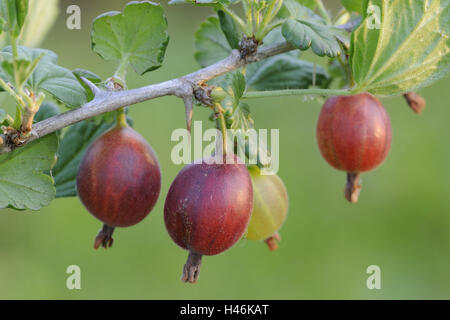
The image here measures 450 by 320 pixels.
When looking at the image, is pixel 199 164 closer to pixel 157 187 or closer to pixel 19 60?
pixel 157 187

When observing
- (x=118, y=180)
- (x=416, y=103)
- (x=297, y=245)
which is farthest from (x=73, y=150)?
(x=297, y=245)

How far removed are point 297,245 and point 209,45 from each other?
1.69 metres

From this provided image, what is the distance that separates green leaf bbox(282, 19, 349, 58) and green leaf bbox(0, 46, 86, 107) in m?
0.36

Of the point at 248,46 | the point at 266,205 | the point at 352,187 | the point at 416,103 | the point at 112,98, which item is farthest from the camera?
the point at 416,103

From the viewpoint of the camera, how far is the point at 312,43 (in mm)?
984

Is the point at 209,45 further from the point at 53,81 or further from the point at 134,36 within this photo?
the point at 53,81

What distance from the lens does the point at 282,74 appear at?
130cm

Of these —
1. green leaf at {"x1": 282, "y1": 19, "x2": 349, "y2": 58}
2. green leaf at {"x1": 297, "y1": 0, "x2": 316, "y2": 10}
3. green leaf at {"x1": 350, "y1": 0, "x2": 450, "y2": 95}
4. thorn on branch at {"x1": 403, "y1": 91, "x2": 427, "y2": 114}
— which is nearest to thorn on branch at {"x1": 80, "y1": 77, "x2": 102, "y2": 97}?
green leaf at {"x1": 282, "y1": 19, "x2": 349, "y2": 58}

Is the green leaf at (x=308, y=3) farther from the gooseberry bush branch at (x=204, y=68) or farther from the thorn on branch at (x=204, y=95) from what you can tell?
the thorn on branch at (x=204, y=95)

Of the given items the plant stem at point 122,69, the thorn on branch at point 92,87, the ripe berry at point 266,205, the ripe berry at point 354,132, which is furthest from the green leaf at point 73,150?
the ripe berry at point 354,132

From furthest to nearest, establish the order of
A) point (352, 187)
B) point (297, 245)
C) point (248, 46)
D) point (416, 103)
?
point (297, 245), point (416, 103), point (352, 187), point (248, 46)

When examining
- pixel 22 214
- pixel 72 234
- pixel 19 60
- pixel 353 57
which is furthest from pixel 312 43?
pixel 22 214

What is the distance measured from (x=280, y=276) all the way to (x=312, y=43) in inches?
76.0

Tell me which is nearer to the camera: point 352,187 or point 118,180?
point 118,180
